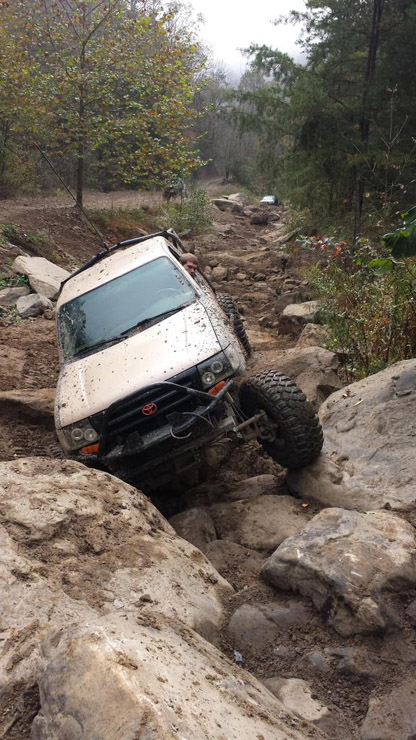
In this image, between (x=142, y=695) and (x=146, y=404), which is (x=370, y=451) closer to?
(x=146, y=404)

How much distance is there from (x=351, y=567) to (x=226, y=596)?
27.6 inches

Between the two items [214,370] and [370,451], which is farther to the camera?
[370,451]

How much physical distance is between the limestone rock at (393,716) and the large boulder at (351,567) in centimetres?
29

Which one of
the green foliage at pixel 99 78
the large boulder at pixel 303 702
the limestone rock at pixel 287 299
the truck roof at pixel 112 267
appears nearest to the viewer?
the large boulder at pixel 303 702

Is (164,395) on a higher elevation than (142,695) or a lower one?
lower

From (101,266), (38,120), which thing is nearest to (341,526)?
(101,266)

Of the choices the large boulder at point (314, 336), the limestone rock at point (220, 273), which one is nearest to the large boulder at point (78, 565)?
the large boulder at point (314, 336)

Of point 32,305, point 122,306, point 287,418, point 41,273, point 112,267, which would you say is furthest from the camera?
point 41,273

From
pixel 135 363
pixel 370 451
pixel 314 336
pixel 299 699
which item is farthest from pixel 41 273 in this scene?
pixel 299 699

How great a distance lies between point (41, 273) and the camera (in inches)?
392

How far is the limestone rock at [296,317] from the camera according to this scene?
856 centimetres

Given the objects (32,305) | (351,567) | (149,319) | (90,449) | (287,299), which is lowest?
(287,299)

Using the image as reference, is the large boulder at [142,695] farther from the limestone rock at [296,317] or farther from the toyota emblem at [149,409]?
the limestone rock at [296,317]

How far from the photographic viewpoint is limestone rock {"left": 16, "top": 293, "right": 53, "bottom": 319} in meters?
8.80
